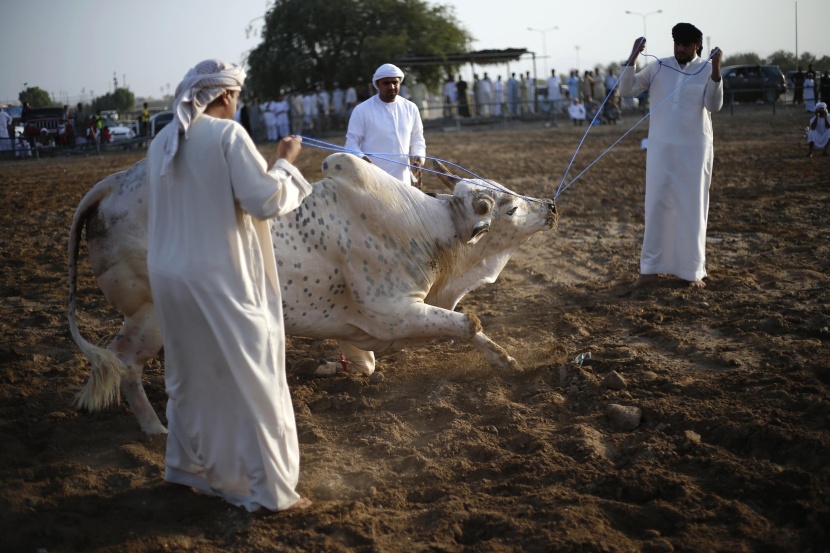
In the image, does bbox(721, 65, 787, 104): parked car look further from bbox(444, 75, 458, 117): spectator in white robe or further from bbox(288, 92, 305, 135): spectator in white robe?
bbox(288, 92, 305, 135): spectator in white robe

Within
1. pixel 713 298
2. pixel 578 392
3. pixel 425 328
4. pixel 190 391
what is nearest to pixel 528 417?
pixel 578 392

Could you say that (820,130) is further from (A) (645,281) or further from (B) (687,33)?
(A) (645,281)

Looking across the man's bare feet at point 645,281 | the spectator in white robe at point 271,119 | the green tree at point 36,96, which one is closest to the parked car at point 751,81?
the spectator in white robe at point 271,119

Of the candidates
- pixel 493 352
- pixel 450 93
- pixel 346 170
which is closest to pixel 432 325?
pixel 493 352

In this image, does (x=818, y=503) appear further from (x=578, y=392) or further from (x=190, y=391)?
(x=190, y=391)

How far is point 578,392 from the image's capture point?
516cm

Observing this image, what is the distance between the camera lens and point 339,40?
3481 centimetres

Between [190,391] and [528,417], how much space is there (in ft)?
6.43

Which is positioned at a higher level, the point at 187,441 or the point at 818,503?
the point at 187,441

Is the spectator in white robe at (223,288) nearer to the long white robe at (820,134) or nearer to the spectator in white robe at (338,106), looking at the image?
the long white robe at (820,134)

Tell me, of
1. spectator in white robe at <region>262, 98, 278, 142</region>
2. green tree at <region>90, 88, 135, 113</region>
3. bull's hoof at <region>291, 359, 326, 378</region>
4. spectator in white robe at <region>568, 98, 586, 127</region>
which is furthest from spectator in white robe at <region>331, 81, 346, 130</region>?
green tree at <region>90, 88, 135, 113</region>

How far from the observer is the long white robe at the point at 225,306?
3609 millimetres

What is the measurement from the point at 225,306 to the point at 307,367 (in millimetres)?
2402

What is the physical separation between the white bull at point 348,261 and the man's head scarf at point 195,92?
117cm
